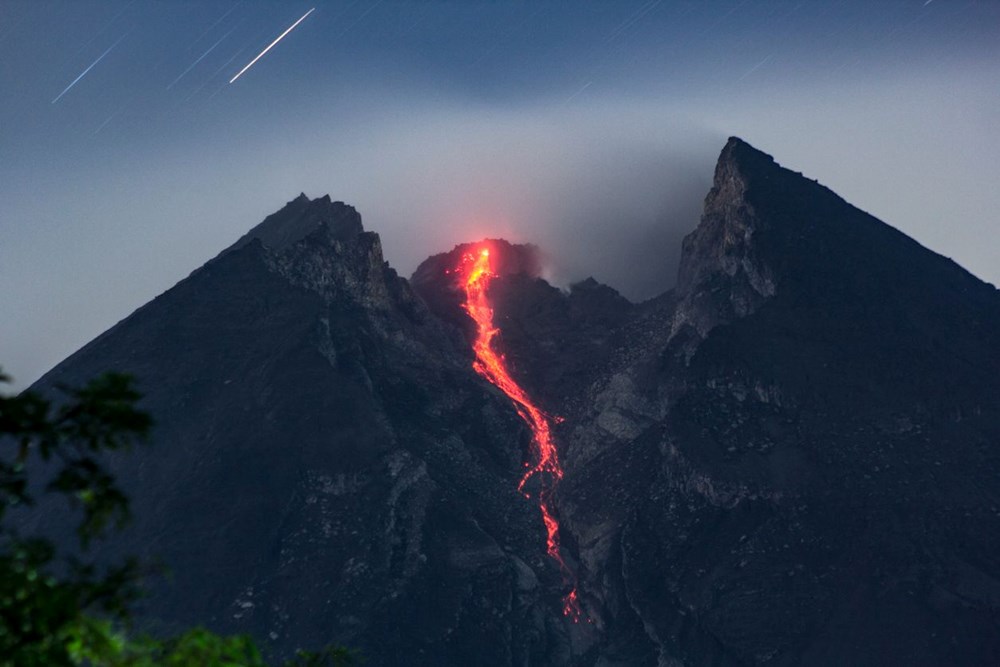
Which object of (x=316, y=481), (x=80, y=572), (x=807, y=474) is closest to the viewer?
(x=80, y=572)

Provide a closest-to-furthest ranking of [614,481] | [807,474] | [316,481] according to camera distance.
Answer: [807,474]
[316,481]
[614,481]

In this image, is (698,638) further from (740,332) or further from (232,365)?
(232,365)

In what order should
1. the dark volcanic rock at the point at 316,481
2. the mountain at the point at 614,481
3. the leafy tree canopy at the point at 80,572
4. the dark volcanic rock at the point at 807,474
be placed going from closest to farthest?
the leafy tree canopy at the point at 80,572 → the dark volcanic rock at the point at 807,474 → the mountain at the point at 614,481 → the dark volcanic rock at the point at 316,481

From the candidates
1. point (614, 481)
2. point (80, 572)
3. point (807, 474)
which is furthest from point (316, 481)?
point (80, 572)

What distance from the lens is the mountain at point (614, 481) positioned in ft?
446

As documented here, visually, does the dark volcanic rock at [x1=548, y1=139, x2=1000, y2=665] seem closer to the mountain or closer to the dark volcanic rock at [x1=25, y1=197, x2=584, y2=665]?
the mountain

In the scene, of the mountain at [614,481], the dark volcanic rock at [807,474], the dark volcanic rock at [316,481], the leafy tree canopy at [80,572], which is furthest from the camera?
the dark volcanic rock at [316,481]

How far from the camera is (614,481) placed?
180 meters

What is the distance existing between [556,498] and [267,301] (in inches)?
2495

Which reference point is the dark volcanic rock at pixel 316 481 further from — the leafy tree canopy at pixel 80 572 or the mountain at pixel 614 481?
the leafy tree canopy at pixel 80 572

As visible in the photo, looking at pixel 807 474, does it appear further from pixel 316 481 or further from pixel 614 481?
pixel 316 481

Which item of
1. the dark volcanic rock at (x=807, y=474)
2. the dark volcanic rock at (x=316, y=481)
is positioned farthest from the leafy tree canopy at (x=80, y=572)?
the dark volcanic rock at (x=807, y=474)

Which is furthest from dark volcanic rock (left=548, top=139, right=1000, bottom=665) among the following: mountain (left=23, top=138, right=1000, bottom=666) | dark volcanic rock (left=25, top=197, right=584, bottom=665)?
dark volcanic rock (left=25, top=197, right=584, bottom=665)

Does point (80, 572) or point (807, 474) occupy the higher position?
point (807, 474)
